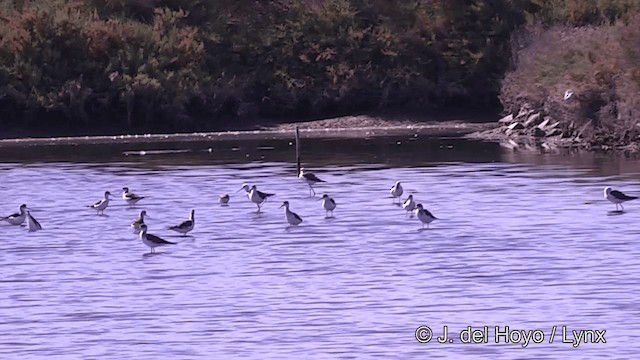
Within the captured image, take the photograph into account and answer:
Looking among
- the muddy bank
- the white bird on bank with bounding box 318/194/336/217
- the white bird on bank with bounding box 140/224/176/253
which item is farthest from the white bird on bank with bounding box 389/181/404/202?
the muddy bank

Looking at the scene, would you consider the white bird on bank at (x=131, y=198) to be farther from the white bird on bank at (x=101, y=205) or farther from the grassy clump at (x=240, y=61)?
the grassy clump at (x=240, y=61)

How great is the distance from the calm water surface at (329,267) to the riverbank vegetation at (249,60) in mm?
17504

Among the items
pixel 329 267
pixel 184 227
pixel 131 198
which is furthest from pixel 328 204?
pixel 329 267

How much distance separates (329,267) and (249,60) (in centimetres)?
3838

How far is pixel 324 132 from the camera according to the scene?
2195 inches

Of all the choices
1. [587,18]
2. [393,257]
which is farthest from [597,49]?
[393,257]

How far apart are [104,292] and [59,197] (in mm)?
13859

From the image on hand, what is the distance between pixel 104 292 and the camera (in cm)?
2152

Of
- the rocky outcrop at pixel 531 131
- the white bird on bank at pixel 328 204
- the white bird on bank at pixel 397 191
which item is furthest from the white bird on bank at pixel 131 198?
the rocky outcrop at pixel 531 131

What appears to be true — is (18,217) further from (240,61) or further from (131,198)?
(240,61)

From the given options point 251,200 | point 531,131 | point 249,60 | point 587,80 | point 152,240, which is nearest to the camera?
point 152,240

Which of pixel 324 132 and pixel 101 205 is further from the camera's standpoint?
pixel 324 132

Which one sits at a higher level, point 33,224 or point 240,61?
point 240,61

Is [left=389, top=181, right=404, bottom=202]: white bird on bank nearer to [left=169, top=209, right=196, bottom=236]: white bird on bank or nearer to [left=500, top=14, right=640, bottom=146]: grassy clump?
[left=169, top=209, right=196, bottom=236]: white bird on bank
